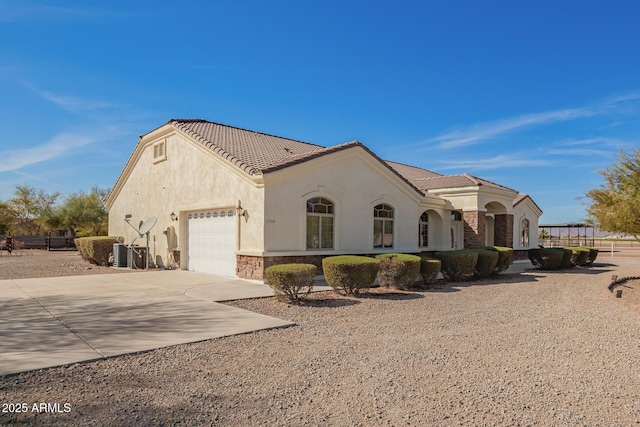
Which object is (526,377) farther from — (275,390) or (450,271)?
(450,271)

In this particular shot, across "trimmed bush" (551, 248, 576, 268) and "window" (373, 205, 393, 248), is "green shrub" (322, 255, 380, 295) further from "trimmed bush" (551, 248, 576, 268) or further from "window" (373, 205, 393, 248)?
"trimmed bush" (551, 248, 576, 268)

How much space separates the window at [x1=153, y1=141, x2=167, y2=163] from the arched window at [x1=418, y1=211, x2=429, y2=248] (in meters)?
12.8

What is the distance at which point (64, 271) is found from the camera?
17000 millimetres

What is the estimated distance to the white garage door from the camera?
14.9m

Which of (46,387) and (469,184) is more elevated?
(469,184)

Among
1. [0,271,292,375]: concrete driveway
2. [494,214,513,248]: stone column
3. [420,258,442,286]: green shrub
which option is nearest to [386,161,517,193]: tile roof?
[494,214,513,248]: stone column

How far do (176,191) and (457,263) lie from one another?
11.8m

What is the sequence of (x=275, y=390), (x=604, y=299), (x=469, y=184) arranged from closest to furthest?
(x=275, y=390) → (x=604, y=299) → (x=469, y=184)

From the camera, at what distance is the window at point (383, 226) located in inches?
664

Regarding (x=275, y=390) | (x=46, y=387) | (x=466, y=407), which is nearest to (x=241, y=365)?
(x=275, y=390)

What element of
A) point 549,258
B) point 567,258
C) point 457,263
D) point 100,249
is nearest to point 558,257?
point 549,258

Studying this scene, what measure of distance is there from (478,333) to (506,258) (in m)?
11.3

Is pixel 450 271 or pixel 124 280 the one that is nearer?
pixel 124 280

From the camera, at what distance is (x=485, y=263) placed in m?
16.2
